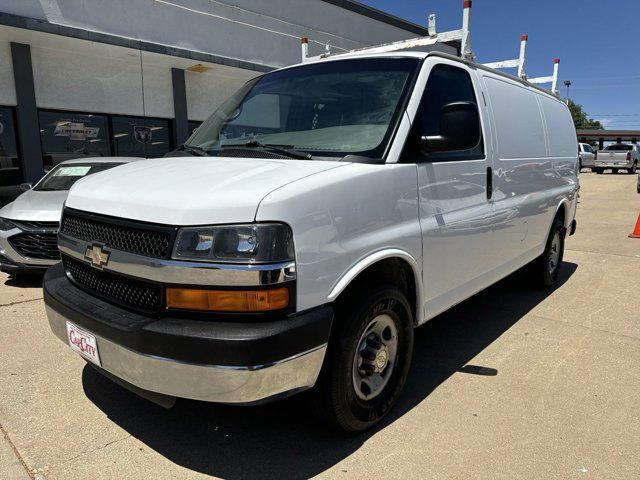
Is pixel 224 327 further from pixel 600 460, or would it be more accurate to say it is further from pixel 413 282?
pixel 600 460

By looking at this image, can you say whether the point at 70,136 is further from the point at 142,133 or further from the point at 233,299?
the point at 233,299

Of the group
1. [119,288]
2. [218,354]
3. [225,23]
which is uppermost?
[225,23]

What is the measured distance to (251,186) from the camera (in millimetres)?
2244

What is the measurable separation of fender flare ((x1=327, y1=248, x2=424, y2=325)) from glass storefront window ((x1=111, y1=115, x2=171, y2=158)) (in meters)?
10.9

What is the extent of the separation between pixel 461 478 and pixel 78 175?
6520mm

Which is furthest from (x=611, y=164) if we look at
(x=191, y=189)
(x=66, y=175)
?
(x=191, y=189)

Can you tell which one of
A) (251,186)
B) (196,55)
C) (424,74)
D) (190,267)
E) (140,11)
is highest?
(140,11)

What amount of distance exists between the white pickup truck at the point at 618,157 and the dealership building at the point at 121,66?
73.1 ft

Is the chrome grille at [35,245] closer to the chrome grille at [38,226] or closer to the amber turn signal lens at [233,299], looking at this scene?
the chrome grille at [38,226]

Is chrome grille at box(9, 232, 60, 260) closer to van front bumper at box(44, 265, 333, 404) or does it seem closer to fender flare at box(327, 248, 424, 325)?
van front bumper at box(44, 265, 333, 404)

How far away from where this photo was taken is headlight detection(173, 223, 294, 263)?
2.10 meters

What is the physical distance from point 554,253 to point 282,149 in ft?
13.9

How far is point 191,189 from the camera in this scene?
2.30 meters

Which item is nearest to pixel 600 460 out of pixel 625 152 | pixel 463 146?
pixel 463 146
